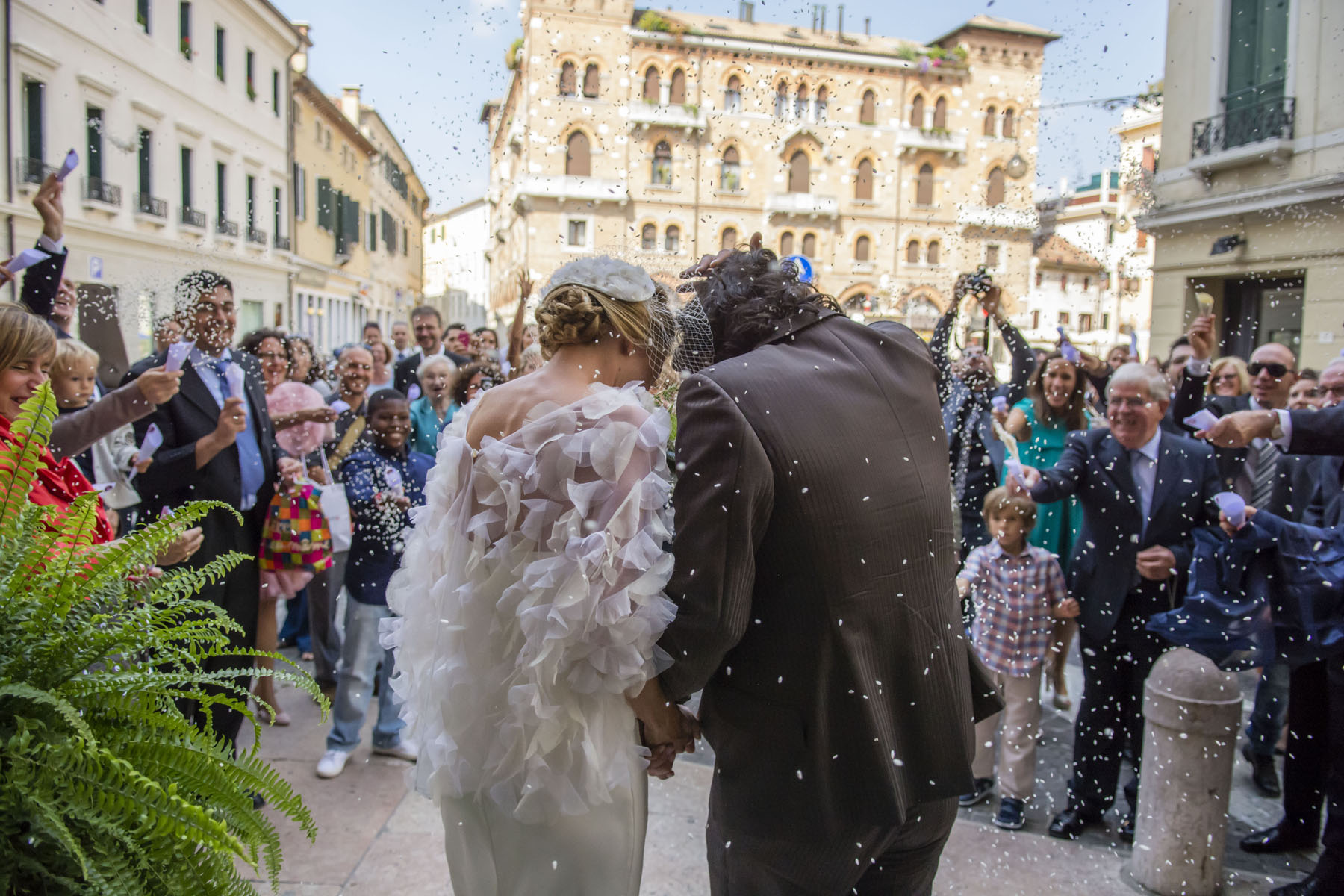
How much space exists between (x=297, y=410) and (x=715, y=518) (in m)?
3.43

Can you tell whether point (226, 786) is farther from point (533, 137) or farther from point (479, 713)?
point (533, 137)

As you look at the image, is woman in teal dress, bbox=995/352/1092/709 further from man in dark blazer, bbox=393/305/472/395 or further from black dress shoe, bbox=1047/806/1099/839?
man in dark blazer, bbox=393/305/472/395

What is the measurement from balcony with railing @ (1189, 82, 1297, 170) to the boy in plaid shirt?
8376 mm

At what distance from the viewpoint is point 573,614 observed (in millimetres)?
1825

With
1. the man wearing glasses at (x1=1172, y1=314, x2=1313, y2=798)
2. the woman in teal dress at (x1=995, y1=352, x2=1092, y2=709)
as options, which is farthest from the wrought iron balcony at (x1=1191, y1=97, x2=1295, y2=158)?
the woman in teal dress at (x1=995, y1=352, x2=1092, y2=709)

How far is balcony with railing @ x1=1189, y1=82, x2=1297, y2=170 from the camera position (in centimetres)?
970

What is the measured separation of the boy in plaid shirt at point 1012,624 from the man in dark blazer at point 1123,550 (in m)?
0.18

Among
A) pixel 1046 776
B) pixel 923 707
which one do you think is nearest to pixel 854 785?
pixel 923 707

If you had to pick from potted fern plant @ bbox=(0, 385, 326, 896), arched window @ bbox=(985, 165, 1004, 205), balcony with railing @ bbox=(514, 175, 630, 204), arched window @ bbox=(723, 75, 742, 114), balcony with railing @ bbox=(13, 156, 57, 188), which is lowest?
potted fern plant @ bbox=(0, 385, 326, 896)

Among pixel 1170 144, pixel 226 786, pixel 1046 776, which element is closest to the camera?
pixel 226 786

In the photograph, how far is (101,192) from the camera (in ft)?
50.4

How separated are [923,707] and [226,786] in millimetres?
1290

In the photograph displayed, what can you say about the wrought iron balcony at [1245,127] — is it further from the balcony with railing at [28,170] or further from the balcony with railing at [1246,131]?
the balcony with railing at [28,170]

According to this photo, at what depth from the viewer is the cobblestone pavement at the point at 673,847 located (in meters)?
3.16
